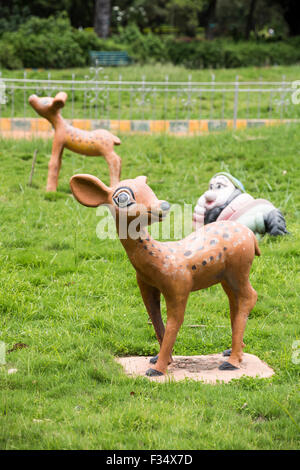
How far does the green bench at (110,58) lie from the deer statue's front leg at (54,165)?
1351 cm

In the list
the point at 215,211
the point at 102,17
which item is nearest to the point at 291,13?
the point at 102,17

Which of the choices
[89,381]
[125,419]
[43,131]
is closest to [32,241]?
[89,381]

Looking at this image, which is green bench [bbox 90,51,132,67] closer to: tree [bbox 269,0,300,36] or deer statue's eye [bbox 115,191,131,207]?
tree [bbox 269,0,300,36]

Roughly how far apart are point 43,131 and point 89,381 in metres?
8.90

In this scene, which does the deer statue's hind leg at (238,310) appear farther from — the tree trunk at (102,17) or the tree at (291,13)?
the tree at (291,13)

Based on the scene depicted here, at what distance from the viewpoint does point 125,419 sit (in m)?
3.44

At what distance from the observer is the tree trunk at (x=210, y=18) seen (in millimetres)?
28497

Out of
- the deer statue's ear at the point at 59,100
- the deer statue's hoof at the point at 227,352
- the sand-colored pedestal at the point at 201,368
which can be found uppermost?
the deer statue's ear at the point at 59,100

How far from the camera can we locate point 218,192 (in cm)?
680

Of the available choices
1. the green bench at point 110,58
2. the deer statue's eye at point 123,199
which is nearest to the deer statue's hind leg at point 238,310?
the deer statue's eye at point 123,199

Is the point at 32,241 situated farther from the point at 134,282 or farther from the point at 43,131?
the point at 43,131

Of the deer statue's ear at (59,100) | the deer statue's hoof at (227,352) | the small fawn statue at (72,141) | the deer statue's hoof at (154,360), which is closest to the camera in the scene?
the deer statue's hoof at (154,360)

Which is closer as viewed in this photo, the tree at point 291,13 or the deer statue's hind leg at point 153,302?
the deer statue's hind leg at point 153,302

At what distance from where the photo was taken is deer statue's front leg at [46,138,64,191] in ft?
29.1
